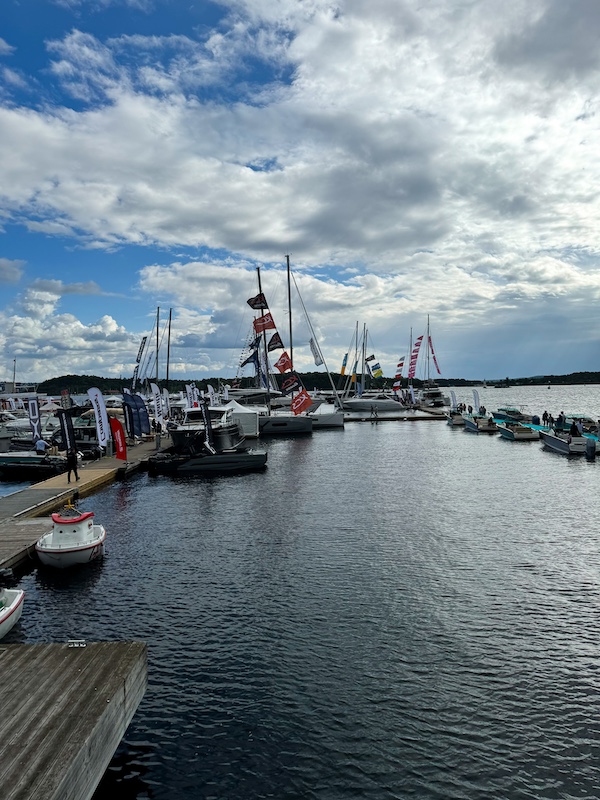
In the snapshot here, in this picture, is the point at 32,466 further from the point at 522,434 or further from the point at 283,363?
the point at 522,434

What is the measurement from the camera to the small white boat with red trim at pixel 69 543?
21828mm

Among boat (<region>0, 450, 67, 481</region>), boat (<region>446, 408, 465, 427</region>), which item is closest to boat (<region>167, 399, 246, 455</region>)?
boat (<region>0, 450, 67, 481</region>)

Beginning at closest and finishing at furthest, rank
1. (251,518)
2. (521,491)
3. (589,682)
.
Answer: (589,682) < (251,518) < (521,491)

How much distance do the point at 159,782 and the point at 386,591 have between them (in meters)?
10.4

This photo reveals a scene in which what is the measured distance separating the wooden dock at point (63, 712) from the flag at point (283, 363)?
2450 inches

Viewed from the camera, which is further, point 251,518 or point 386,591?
point 251,518

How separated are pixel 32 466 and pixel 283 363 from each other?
36500 mm

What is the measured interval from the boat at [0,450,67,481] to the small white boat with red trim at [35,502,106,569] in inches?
933

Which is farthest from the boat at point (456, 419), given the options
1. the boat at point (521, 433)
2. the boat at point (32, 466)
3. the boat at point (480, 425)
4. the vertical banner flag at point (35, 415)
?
the vertical banner flag at point (35, 415)

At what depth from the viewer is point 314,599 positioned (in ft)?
60.8

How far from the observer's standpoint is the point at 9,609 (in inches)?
608

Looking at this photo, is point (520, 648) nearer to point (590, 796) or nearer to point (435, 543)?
point (590, 796)

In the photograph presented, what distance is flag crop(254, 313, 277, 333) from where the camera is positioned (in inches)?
2778

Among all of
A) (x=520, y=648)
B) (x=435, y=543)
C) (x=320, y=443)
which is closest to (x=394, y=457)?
(x=320, y=443)
